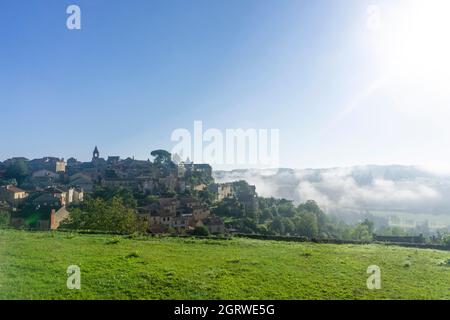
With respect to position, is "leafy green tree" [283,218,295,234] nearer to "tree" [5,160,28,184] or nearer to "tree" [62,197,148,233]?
"tree" [62,197,148,233]

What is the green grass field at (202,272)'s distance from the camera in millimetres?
12883

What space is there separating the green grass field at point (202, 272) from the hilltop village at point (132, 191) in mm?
27696

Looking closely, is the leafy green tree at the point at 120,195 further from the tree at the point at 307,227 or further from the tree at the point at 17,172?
the tree at the point at 307,227

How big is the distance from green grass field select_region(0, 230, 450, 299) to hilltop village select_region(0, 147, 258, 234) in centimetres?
2770

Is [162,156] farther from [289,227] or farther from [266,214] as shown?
[289,227]

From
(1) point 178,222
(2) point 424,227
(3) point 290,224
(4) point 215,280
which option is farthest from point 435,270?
(2) point 424,227

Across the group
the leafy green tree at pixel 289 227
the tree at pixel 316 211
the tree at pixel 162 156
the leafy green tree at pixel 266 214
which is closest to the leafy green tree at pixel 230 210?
the leafy green tree at pixel 289 227

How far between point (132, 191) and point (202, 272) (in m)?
74.3

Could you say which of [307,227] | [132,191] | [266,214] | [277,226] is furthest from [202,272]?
[266,214]

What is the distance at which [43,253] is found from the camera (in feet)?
60.5

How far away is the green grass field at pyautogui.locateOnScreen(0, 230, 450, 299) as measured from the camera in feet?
42.3

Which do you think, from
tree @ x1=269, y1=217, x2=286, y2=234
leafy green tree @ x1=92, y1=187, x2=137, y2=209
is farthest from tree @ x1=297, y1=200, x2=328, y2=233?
leafy green tree @ x1=92, y1=187, x2=137, y2=209
